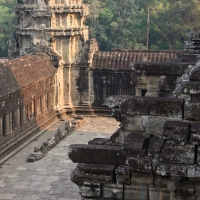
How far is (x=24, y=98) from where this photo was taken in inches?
903

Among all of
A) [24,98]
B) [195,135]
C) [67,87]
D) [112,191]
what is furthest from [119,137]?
[67,87]

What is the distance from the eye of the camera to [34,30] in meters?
27.8

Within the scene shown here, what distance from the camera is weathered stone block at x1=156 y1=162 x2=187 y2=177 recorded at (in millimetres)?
7086

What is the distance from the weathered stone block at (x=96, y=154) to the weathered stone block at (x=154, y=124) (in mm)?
532

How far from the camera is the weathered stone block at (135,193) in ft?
25.2

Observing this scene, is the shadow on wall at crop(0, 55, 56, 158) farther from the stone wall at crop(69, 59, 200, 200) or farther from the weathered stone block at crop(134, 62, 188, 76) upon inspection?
the stone wall at crop(69, 59, 200, 200)

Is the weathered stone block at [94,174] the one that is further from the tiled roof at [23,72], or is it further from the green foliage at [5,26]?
the green foliage at [5,26]

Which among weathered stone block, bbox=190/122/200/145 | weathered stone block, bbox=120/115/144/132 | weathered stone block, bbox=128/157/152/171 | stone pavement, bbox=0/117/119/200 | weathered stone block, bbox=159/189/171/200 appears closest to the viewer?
weathered stone block, bbox=190/122/200/145

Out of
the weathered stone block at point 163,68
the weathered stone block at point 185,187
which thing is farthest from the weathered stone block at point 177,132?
the weathered stone block at point 163,68

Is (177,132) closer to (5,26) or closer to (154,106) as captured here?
(154,106)

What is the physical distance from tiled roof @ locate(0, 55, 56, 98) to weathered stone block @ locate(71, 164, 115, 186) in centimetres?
1243

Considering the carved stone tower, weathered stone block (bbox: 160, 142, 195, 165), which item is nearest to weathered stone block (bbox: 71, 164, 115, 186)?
weathered stone block (bbox: 160, 142, 195, 165)

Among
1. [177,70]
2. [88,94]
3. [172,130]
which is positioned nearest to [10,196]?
[177,70]

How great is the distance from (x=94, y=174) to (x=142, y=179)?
735mm
